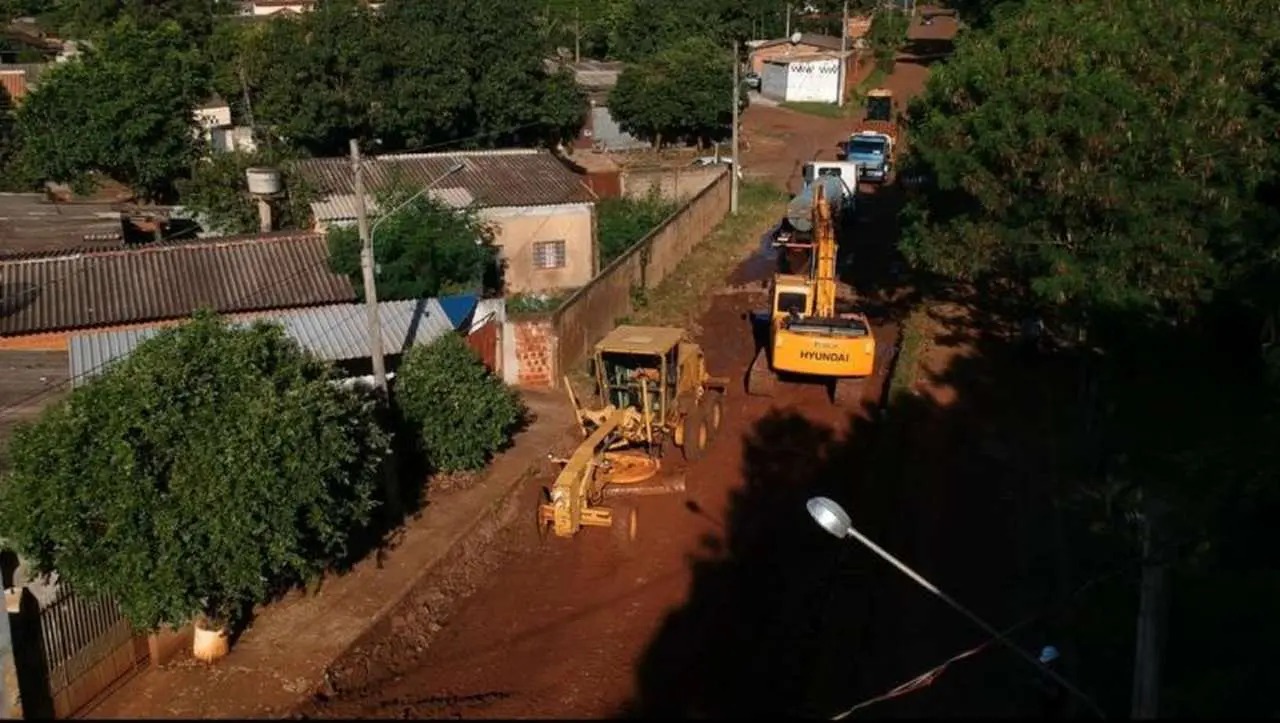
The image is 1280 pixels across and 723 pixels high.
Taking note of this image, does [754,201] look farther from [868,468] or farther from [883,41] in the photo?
[883,41]

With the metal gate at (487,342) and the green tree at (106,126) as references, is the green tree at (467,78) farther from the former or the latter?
the metal gate at (487,342)

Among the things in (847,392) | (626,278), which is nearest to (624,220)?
(626,278)

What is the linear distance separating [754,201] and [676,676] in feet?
93.8

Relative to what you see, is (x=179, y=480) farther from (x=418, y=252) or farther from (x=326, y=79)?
(x=326, y=79)

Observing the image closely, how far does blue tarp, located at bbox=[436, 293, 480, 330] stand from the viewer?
20.3 meters

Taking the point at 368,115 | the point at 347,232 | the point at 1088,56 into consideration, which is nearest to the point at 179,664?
the point at 347,232

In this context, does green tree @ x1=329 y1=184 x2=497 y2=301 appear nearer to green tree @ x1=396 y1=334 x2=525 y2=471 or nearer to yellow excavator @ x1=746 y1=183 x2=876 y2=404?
green tree @ x1=396 y1=334 x2=525 y2=471

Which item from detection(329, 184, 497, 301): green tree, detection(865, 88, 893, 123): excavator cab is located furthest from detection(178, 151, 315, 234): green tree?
detection(865, 88, 893, 123): excavator cab

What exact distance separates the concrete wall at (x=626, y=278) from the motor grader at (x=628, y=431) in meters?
4.18

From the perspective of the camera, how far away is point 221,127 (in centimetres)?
4322

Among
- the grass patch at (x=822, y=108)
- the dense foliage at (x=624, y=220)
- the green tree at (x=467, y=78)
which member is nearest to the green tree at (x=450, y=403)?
the dense foliage at (x=624, y=220)

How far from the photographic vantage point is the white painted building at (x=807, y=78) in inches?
2261

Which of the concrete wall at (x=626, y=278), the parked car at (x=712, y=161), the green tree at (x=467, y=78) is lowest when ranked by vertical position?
the concrete wall at (x=626, y=278)

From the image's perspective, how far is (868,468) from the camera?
58.1 feet
